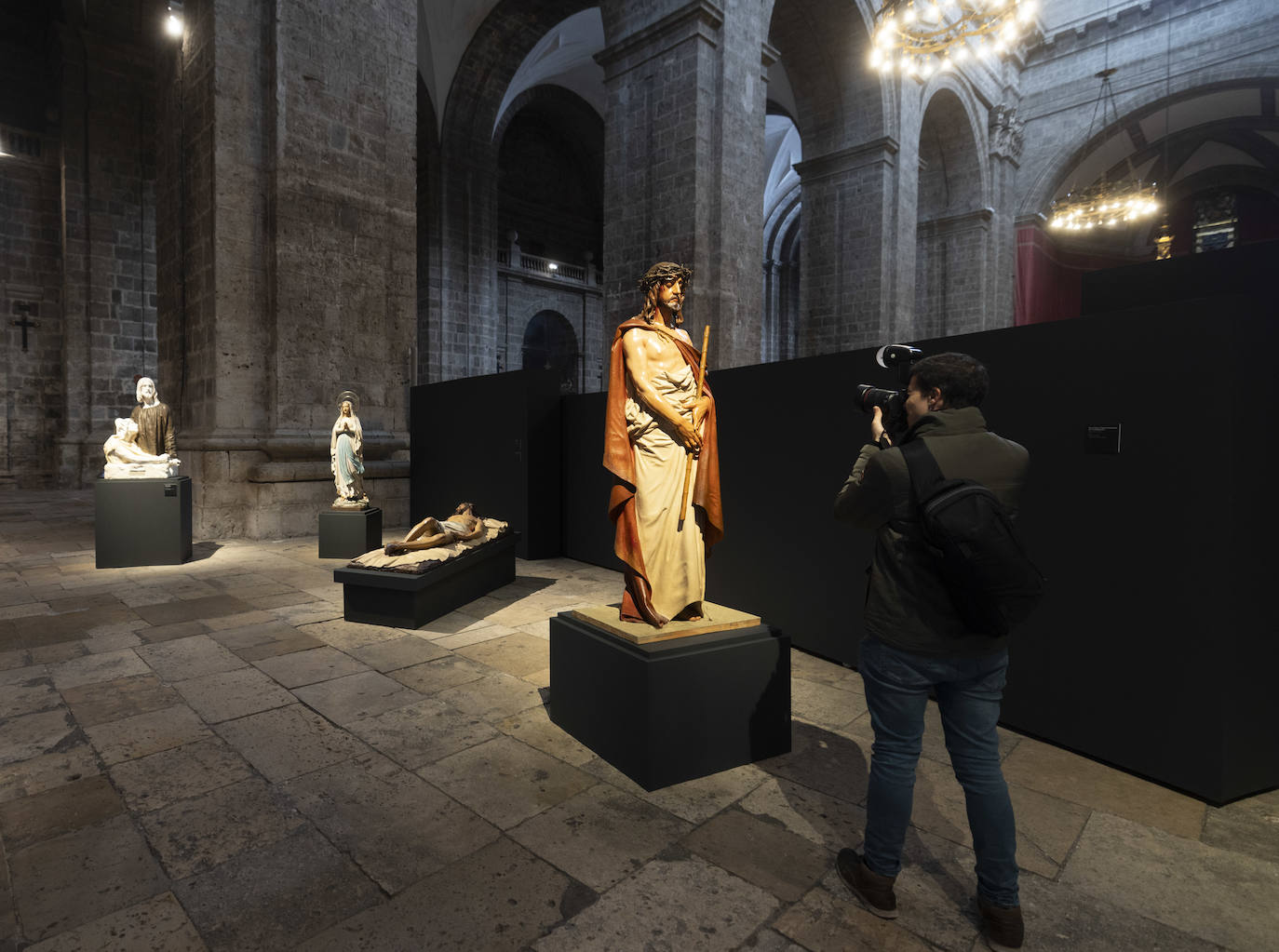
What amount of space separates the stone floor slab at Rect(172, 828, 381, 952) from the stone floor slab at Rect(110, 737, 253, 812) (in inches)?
23.0

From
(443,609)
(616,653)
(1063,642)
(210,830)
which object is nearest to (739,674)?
(616,653)

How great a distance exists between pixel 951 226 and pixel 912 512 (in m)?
21.7

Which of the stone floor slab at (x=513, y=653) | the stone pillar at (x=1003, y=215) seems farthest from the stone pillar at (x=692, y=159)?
the stone pillar at (x=1003, y=215)

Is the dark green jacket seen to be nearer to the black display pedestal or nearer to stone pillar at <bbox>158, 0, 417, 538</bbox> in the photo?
the black display pedestal

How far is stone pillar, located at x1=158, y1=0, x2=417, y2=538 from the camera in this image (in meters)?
8.16

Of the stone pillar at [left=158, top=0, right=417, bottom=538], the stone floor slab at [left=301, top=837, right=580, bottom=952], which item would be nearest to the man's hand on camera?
the stone floor slab at [left=301, top=837, right=580, bottom=952]

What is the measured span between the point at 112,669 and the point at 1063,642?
5.02 metres

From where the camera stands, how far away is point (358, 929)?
70.9 inches

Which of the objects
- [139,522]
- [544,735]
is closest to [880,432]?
[544,735]

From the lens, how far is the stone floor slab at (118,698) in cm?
319

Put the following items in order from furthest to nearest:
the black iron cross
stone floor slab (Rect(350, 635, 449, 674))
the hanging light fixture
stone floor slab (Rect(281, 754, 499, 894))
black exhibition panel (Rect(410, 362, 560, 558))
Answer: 1. the hanging light fixture
2. the black iron cross
3. black exhibition panel (Rect(410, 362, 560, 558))
4. stone floor slab (Rect(350, 635, 449, 674))
5. stone floor slab (Rect(281, 754, 499, 894))

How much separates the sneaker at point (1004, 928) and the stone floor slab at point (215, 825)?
2.18m

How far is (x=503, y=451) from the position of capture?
788cm

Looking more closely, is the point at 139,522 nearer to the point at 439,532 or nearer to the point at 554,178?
the point at 439,532
